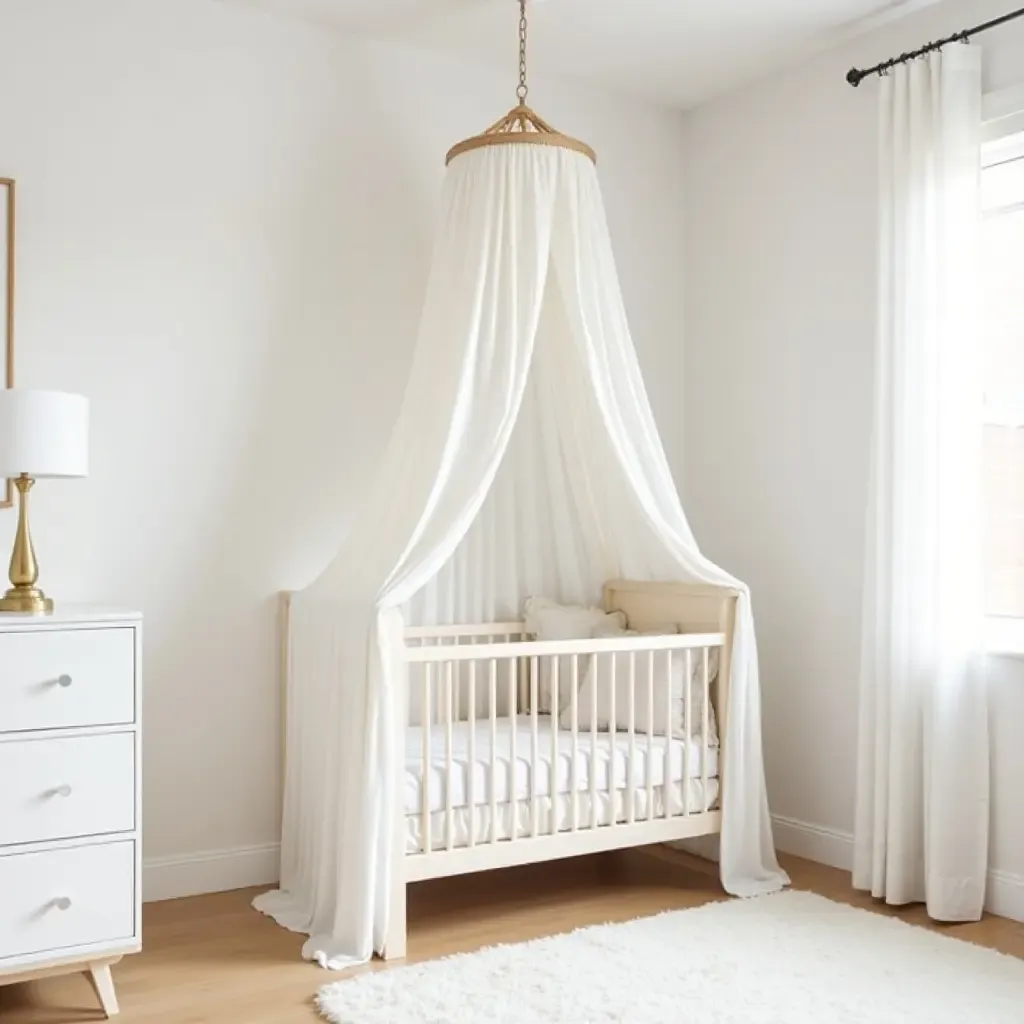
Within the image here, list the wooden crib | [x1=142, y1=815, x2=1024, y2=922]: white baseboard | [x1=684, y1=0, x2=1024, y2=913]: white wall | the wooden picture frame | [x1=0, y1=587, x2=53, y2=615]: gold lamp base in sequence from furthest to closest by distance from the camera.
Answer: [x1=684, y1=0, x2=1024, y2=913]: white wall, [x1=142, y1=815, x2=1024, y2=922]: white baseboard, the wooden picture frame, the wooden crib, [x1=0, y1=587, x2=53, y2=615]: gold lamp base

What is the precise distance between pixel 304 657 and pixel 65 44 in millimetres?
1865

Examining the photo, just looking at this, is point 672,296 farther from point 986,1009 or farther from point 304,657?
point 986,1009

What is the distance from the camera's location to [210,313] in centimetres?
370

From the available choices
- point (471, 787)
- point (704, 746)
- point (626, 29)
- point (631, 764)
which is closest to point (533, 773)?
point (471, 787)

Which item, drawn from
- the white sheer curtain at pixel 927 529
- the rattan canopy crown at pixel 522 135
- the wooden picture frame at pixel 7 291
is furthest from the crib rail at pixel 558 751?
the rattan canopy crown at pixel 522 135

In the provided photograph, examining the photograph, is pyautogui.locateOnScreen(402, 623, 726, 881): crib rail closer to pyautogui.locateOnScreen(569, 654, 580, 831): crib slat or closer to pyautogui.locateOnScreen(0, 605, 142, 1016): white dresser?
pyautogui.locateOnScreen(569, 654, 580, 831): crib slat

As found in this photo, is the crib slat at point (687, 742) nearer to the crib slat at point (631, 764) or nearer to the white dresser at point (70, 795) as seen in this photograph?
the crib slat at point (631, 764)

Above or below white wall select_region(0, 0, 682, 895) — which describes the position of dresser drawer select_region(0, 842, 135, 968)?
below

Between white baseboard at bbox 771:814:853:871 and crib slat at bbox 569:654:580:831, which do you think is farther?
white baseboard at bbox 771:814:853:871

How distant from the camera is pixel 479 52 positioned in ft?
13.4

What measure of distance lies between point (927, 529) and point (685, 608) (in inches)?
32.0

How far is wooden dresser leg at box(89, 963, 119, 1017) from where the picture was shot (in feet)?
8.95

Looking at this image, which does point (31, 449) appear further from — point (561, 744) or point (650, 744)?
point (650, 744)

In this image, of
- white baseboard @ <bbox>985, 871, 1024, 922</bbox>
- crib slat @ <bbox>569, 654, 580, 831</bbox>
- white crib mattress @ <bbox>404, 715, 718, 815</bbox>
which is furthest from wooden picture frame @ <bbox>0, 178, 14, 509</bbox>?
white baseboard @ <bbox>985, 871, 1024, 922</bbox>
